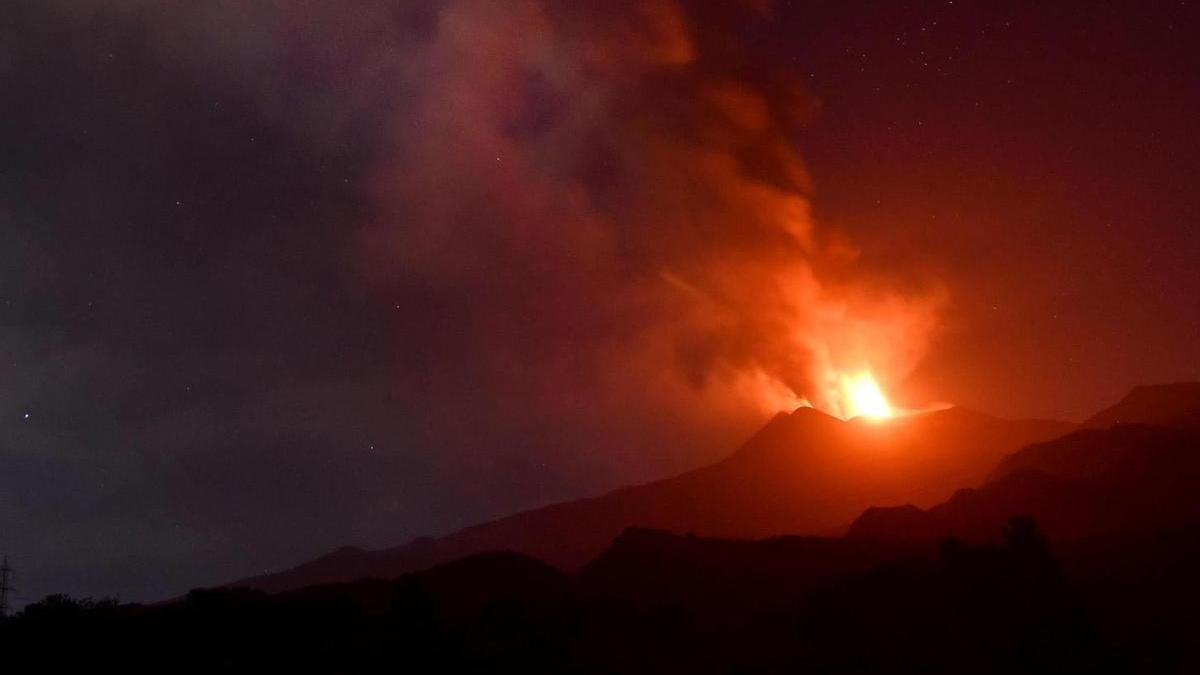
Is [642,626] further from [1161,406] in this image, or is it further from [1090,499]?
[1161,406]

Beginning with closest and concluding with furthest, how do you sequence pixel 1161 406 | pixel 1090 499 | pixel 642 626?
pixel 642 626 < pixel 1090 499 < pixel 1161 406

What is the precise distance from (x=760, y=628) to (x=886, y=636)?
13134 millimetres

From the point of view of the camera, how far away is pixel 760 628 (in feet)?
300

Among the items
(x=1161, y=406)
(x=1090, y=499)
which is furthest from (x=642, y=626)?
(x=1161, y=406)

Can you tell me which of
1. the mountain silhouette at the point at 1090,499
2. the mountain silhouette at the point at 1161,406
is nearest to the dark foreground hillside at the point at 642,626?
the mountain silhouette at the point at 1090,499

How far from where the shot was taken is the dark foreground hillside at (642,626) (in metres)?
65.9

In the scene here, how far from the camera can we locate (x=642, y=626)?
317 ft

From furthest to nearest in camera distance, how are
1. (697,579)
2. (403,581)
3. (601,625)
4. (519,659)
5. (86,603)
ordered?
(697,579) < (601,625) < (403,581) < (519,659) < (86,603)

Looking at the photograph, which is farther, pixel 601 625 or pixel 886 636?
pixel 601 625

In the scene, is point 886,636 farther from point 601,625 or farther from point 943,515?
point 943,515

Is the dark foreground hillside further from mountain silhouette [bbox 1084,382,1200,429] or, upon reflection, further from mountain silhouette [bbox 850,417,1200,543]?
mountain silhouette [bbox 1084,382,1200,429]

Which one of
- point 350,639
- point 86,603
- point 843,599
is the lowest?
point 843,599

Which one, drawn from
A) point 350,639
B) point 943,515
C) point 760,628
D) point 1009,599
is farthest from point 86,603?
point 943,515

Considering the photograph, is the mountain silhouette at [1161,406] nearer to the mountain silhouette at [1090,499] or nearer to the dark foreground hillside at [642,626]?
the mountain silhouette at [1090,499]
